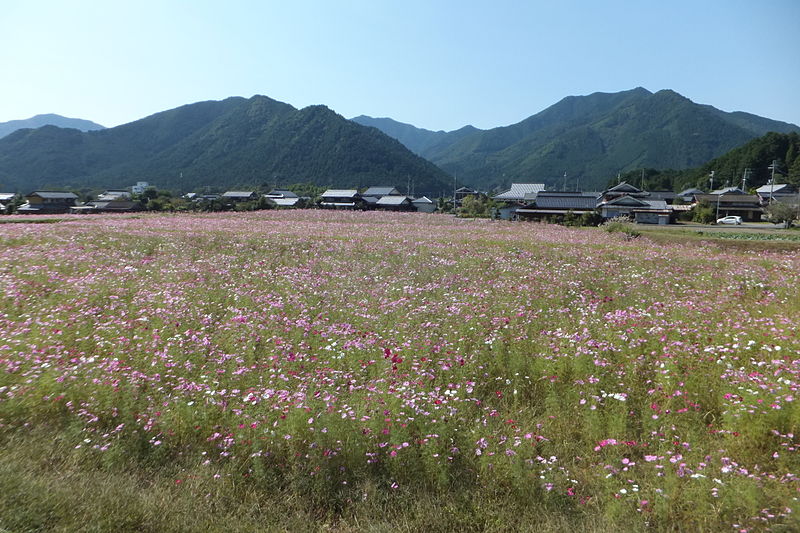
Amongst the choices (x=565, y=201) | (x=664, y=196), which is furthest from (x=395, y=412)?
(x=664, y=196)

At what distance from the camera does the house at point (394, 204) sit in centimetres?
7938

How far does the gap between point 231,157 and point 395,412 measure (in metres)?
163

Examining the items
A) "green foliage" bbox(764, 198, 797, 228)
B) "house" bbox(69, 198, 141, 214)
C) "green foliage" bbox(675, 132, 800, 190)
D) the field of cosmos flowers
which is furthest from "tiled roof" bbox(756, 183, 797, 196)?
"house" bbox(69, 198, 141, 214)

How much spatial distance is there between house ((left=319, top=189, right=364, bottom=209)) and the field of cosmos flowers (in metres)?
69.6

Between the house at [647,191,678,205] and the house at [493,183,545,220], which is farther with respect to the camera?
the house at [493,183,545,220]

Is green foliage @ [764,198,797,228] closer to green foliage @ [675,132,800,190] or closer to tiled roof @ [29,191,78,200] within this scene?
green foliage @ [675,132,800,190]

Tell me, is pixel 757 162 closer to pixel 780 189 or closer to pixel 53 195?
pixel 780 189

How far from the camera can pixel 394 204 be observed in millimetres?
79750

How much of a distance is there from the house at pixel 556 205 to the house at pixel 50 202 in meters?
69.1

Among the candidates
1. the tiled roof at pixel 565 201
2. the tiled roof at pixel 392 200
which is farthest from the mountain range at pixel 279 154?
the tiled roof at pixel 565 201

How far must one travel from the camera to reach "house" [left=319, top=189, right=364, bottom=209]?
78.7 meters

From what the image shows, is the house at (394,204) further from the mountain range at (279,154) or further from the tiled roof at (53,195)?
the tiled roof at (53,195)

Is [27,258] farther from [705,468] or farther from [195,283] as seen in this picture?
[705,468]

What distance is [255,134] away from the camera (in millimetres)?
164250
